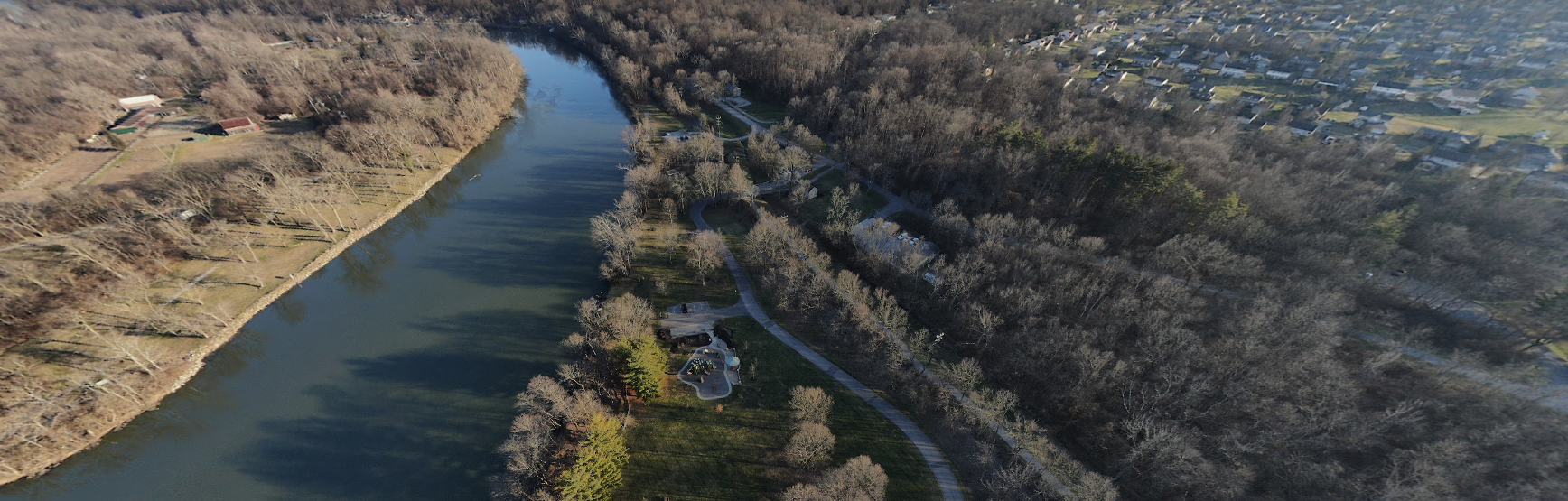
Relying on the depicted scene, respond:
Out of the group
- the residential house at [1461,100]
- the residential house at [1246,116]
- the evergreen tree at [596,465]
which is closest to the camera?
the evergreen tree at [596,465]

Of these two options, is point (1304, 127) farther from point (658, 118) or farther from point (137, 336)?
point (137, 336)

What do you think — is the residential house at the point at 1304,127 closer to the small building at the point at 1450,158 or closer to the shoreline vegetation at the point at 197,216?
the small building at the point at 1450,158

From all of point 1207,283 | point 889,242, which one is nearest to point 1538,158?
point 1207,283

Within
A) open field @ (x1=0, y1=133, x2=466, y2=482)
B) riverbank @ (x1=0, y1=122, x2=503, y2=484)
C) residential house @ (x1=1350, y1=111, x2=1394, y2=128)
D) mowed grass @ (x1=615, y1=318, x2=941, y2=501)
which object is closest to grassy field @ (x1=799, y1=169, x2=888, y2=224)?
mowed grass @ (x1=615, y1=318, x2=941, y2=501)

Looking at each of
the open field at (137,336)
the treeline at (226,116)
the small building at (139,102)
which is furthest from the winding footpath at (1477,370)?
the small building at (139,102)

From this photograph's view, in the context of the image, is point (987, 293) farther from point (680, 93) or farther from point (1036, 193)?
point (680, 93)

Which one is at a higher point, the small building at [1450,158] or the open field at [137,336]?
the small building at [1450,158]
